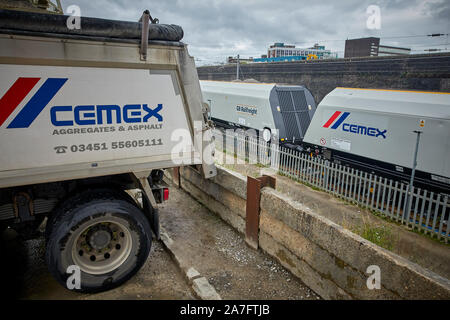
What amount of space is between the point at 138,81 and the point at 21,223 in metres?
2.62

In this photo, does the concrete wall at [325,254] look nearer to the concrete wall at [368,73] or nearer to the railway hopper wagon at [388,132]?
the railway hopper wagon at [388,132]

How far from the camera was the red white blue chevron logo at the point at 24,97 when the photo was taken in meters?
3.50

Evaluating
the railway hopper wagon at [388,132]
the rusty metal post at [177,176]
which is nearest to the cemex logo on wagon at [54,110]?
the rusty metal post at [177,176]

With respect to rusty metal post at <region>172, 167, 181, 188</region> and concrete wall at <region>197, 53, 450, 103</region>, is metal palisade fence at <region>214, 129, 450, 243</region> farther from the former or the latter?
concrete wall at <region>197, 53, 450, 103</region>

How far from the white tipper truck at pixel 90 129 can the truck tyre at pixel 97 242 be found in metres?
0.01

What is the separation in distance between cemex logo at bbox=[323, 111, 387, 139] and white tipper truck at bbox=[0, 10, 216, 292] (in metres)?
6.61

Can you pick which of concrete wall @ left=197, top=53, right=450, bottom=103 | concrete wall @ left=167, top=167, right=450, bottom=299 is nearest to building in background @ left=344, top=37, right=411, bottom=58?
concrete wall @ left=197, top=53, right=450, bottom=103

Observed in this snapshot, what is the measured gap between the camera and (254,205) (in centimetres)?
519

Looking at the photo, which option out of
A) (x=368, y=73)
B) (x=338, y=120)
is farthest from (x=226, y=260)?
(x=368, y=73)

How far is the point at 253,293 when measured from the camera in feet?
14.0

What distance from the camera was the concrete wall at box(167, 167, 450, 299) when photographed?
312 cm

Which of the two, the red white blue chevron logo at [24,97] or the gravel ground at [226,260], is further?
the gravel ground at [226,260]
